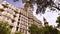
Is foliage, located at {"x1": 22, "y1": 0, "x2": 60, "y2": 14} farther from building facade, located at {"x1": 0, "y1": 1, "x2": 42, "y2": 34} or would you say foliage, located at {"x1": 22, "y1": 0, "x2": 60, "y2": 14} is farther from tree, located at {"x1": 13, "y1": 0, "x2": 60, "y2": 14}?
building facade, located at {"x1": 0, "y1": 1, "x2": 42, "y2": 34}

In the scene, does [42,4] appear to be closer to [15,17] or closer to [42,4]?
[42,4]

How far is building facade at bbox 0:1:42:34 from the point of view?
62.0 meters

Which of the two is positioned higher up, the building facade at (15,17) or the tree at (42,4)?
the tree at (42,4)

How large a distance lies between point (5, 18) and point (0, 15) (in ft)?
6.52

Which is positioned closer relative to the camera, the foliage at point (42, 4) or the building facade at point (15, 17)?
the foliage at point (42, 4)

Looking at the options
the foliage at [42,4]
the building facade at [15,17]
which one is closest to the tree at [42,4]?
the foliage at [42,4]

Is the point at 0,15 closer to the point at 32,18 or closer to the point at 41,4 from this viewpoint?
the point at 32,18

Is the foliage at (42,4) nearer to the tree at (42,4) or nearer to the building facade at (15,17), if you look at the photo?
the tree at (42,4)

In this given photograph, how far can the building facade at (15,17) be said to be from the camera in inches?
2442

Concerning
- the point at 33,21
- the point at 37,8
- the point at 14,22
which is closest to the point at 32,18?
the point at 33,21

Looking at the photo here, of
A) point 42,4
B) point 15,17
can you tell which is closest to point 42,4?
point 42,4

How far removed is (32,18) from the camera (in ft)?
274

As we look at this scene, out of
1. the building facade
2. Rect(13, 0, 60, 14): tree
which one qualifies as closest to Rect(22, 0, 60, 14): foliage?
Rect(13, 0, 60, 14): tree

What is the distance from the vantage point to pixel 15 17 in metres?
70.5
